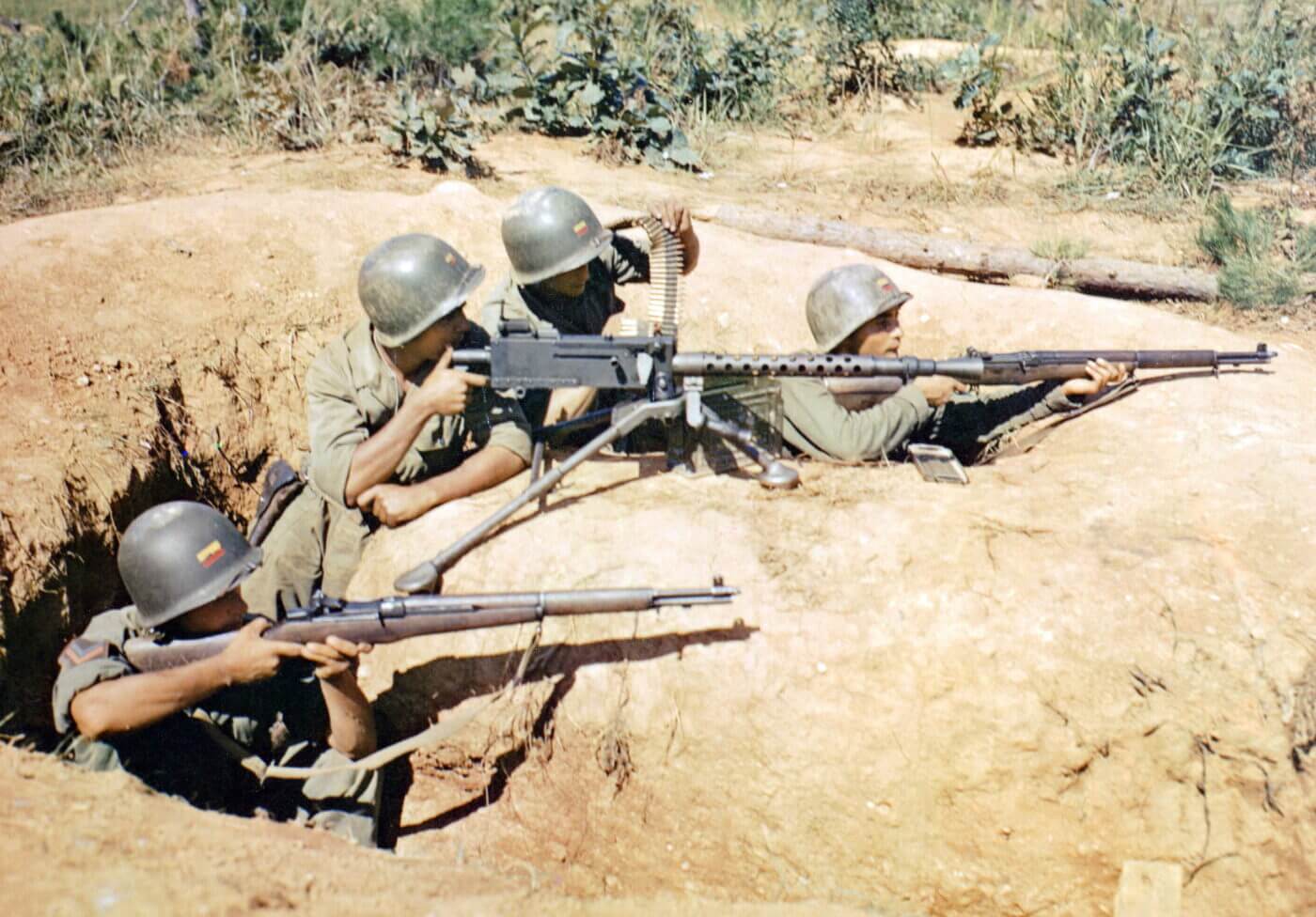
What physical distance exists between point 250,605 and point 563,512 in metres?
1.53

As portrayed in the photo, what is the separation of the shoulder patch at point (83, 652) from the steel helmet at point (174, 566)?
0.17 m

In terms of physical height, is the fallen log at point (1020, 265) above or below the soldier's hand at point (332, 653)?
above

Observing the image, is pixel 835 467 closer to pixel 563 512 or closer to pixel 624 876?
pixel 563 512

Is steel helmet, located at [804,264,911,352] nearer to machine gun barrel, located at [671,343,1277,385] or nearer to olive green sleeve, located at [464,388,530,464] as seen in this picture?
machine gun barrel, located at [671,343,1277,385]

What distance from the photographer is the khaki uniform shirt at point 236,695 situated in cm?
333

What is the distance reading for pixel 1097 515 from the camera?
3795 mm

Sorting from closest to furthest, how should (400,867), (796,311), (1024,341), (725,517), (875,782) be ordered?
1. (400,867)
2. (875,782)
3. (725,517)
4. (1024,341)
5. (796,311)

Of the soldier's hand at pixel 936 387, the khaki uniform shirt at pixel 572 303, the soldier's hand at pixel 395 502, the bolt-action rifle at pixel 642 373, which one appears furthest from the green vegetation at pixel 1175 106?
the soldier's hand at pixel 395 502

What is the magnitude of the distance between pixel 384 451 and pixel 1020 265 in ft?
15.9

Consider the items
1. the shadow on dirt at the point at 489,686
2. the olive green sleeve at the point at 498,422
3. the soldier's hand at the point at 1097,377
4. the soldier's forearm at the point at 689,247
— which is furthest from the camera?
the soldier's forearm at the point at 689,247

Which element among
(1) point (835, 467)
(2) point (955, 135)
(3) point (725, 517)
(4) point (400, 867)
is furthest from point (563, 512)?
(2) point (955, 135)

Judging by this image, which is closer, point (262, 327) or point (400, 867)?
point (400, 867)

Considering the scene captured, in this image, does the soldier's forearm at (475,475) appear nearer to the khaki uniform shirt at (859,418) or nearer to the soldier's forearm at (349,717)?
the soldier's forearm at (349,717)

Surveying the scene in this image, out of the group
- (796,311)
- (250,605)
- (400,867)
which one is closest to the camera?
(400,867)
